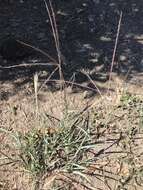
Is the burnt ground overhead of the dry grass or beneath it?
overhead

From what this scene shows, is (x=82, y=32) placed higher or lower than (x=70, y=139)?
higher

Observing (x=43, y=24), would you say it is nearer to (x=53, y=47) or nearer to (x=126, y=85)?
(x=53, y=47)

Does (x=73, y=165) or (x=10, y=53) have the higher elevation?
(x=10, y=53)

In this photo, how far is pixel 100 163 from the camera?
4.32 meters

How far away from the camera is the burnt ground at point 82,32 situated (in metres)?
5.18

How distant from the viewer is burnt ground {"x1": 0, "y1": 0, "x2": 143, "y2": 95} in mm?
5184

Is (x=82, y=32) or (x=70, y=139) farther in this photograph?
(x=82, y=32)

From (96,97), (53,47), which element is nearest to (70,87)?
(96,97)

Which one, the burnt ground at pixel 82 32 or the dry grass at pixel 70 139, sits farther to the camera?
the burnt ground at pixel 82 32

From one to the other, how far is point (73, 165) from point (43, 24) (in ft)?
6.70

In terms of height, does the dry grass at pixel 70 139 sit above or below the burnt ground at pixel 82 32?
below

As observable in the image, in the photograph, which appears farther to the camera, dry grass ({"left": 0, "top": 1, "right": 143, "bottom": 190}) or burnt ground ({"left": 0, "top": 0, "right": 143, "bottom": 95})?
burnt ground ({"left": 0, "top": 0, "right": 143, "bottom": 95})

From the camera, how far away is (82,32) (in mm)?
5605

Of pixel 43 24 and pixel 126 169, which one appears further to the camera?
pixel 43 24
